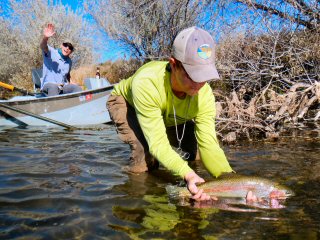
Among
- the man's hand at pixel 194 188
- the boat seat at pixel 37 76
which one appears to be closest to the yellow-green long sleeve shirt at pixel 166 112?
the man's hand at pixel 194 188

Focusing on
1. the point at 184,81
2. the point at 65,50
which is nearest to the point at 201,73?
the point at 184,81

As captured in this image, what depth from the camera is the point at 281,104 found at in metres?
7.07

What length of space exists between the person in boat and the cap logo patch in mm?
6587

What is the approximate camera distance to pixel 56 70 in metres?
9.24

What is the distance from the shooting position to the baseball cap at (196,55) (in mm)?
2744

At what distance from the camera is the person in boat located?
8.98 metres

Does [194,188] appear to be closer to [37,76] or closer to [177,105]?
[177,105]

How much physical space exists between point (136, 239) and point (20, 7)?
836 inches

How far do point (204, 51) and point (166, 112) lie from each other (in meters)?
0.94

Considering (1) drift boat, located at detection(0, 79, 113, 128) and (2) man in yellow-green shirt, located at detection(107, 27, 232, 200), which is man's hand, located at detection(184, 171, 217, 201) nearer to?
(2) man in yellow-green shirt, located at detection(107, 27, 232, 200)

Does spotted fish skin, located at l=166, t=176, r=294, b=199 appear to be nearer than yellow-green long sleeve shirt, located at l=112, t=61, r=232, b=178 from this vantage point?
Yes

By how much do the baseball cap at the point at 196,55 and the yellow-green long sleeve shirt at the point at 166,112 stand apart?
1.62ft

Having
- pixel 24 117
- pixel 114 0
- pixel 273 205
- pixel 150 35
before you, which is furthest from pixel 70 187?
pixel 114 0

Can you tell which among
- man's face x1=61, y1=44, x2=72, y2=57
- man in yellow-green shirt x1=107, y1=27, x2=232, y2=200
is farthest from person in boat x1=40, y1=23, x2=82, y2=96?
man in yellow-green shirt x1=107, y1=27, x2=232, y2=200
